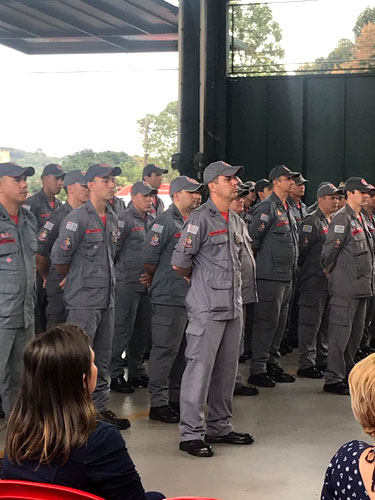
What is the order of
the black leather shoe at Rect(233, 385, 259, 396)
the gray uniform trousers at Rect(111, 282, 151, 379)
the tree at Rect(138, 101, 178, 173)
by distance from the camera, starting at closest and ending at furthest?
the black leather shoe at Rect(233, 385, 259, 396)
the gray uniform trousers at Rect(111, 282, 151, 379)
the tree at Rect(138, 101, 178, 173)

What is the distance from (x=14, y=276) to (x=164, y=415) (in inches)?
59.9

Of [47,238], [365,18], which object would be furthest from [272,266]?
[365,18]

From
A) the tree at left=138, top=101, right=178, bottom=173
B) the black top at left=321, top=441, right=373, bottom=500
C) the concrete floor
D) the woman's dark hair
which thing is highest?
the tree at left=138, top=101, right=178, bottom=173

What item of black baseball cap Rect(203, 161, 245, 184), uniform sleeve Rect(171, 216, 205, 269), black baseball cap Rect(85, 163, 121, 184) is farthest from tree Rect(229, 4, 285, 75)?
uniform sleeve Rect(171, 216, 205, 269)

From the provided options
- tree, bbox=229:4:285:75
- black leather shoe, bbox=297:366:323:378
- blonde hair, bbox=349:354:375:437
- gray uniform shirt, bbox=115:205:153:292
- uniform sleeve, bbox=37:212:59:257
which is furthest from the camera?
tree, bbox=229:4:285:75

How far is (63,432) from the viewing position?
7.09 feet

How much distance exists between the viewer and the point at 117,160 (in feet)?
42.1

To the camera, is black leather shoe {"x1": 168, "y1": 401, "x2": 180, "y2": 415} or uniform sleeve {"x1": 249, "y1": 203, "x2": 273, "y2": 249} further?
uniform sleeve {"x1": 249, "y1": 203, "x2": 273, "y2": 249}

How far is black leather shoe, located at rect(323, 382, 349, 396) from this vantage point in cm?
661

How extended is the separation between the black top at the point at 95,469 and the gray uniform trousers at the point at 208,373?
9.07ft

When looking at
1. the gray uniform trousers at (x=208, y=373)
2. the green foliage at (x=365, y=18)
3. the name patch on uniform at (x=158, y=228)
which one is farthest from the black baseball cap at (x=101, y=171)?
the green foliage at (x=365, y=18)

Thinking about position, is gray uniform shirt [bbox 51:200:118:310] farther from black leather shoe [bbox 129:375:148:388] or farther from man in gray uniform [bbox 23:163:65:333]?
man in gray uniform [bbox 23:163:65:333]

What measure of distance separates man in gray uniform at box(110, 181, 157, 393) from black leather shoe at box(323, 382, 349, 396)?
150cm

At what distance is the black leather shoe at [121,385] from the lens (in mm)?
6613
